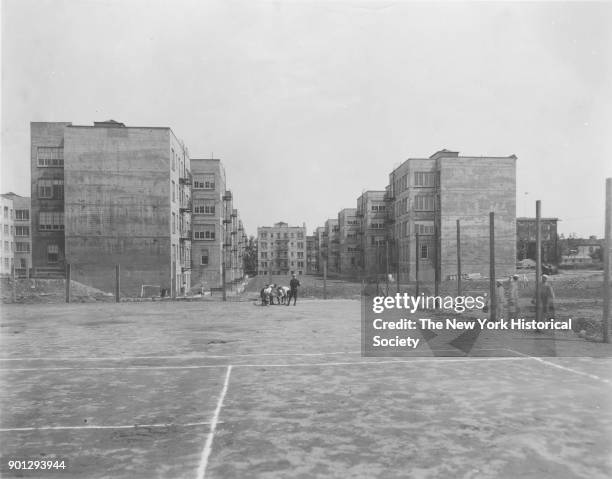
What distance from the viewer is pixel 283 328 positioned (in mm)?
15469

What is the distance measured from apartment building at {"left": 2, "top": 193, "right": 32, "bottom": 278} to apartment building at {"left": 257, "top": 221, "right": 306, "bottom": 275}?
212 feet

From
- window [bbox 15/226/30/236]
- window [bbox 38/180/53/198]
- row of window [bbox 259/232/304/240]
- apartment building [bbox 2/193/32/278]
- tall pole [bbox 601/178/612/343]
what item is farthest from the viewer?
row of window [bbox 259/232/304/240]

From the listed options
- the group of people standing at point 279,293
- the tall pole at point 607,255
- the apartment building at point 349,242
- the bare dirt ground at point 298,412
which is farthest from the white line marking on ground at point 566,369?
the apartment building at point 349,242

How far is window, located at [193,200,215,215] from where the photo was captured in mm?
62969

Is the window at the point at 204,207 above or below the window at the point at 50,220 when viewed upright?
above

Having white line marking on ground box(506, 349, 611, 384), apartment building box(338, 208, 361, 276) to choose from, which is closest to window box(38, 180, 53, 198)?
white line marking on ground box(506, 349, 611, 384)

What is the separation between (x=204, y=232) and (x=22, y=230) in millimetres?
41966

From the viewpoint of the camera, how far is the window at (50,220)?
166ft

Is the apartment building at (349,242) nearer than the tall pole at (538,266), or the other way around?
the tall pole at (538,266)

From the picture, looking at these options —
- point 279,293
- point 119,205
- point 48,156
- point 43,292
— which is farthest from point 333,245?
point 279,293

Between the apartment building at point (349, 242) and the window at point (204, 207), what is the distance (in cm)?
4618

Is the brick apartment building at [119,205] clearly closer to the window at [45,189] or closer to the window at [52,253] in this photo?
the window at [52,253]

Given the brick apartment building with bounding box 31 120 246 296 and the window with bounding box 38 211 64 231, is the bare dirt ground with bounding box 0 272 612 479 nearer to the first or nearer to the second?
the brick apartment building with bounding box 31 120 246 296

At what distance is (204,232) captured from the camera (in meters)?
62.2
